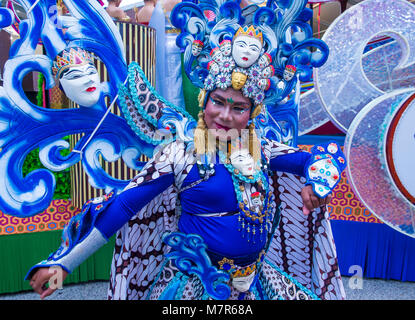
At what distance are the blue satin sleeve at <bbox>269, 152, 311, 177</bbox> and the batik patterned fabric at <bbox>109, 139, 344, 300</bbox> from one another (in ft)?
0.09

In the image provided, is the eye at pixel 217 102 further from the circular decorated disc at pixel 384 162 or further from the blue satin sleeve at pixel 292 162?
the circular decorated disc at pixel 384 162

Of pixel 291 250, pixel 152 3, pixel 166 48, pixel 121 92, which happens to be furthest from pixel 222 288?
pixel 152 3

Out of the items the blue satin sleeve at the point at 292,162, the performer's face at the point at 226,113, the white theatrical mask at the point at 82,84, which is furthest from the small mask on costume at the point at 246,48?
the white theatrical mask at the point at 82,84

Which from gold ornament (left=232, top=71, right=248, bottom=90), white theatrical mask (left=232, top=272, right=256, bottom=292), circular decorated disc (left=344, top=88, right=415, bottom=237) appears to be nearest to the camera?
gold ornament (left=232, top=71, right=248, bottom=90)

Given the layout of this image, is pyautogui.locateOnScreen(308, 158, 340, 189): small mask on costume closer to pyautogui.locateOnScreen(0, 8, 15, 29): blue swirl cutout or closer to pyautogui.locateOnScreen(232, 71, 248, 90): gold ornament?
pyautogui.locateOnScreen(232, 71, 248, 90): gold ornament

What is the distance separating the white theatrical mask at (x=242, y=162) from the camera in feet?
4.07

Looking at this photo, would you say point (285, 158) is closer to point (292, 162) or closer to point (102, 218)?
point (292, 162)

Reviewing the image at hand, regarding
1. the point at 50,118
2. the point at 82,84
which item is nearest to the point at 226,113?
the point at 82,84

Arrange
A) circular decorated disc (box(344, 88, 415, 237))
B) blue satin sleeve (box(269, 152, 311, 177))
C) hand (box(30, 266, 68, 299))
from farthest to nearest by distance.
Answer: circular decorated disc (box(344, 88, 415, 237)) < blue satin sleeve (box(269, 152, 311, 177)) < hand (box(30, 266, 68, 299))

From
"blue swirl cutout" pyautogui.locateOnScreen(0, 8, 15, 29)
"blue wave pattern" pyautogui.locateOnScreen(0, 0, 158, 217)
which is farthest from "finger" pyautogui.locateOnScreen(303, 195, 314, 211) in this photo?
"blue swirl cutout" pyautogui.locateOnScreen(0, 8, 15, 29)

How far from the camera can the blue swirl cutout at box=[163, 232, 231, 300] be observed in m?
1.22

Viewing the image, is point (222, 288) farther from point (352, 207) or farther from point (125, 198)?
point (352, 207)

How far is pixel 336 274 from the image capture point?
1.43 meters

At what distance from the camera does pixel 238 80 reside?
115 centimetres
